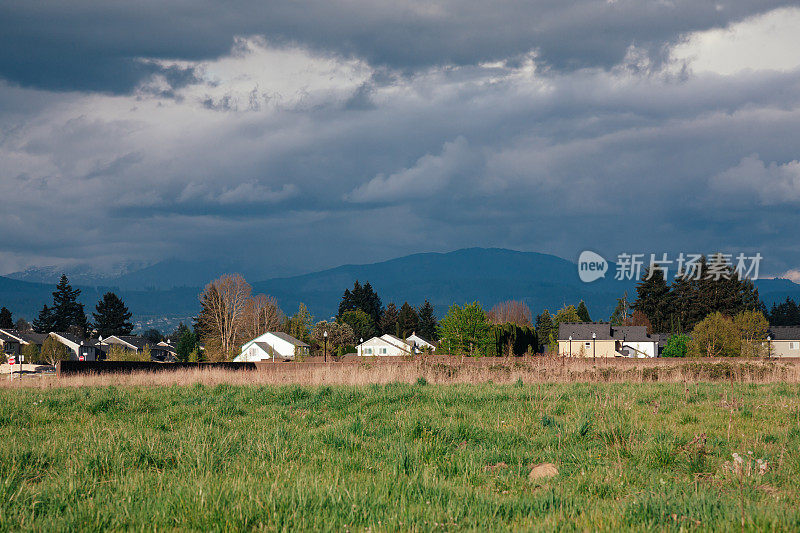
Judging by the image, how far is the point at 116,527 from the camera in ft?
17.0

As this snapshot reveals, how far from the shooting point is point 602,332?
3738 inches

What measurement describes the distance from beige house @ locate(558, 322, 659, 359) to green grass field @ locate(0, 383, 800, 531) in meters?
82.2

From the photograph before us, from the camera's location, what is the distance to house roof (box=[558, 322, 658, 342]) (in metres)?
94.1

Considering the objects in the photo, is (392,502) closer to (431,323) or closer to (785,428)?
(785,428)

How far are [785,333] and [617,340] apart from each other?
79.7 feet

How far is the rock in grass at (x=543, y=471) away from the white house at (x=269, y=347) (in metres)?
78.7

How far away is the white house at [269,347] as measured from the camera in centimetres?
8707

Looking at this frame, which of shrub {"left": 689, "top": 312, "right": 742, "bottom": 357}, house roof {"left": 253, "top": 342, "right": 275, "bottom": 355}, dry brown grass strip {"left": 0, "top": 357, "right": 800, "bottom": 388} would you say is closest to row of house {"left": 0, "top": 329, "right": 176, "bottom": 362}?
house roof {"left": 253, "top": 342, "right": 275, "bottom": 355}

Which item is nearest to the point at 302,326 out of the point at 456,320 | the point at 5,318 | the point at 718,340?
the point at 456,320

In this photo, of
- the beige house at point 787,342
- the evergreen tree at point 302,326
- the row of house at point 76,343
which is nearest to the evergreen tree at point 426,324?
the evergreen tree at point 302,326

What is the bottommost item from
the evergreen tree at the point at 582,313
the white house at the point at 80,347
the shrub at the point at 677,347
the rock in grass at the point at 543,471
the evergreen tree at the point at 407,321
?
the white house at the point at 80,347

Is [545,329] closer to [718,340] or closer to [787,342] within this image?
[787,342]

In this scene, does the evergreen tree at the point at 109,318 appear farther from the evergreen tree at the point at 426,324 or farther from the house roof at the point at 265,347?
the evergreen tree at the point at 426,324

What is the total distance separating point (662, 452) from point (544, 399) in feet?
19.7
